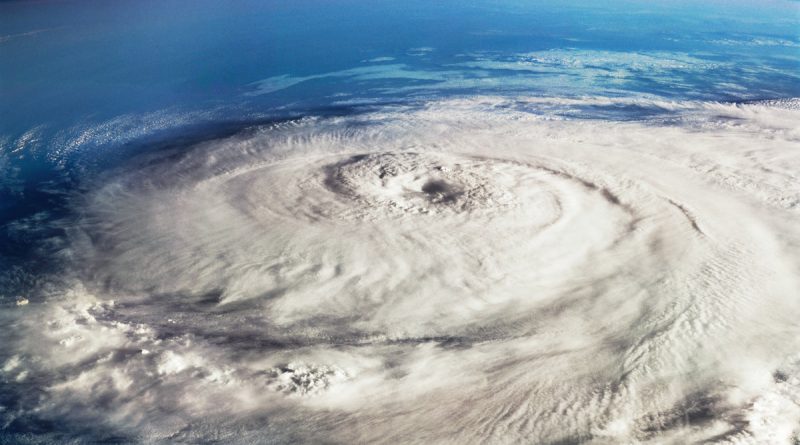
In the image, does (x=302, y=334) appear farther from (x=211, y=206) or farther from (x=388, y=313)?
(x=211, y=206)

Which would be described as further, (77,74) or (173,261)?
(77,74)

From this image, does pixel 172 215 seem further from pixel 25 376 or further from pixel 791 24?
pixel 791 24

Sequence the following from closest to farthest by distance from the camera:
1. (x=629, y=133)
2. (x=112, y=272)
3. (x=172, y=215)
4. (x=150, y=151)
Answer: (x=112, y=272)
(x=172, y=215)
(x=150, y=151)
(x=629, y=133)

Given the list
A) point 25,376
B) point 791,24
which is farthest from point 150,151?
point 791,24

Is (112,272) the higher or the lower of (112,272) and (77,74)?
the lower

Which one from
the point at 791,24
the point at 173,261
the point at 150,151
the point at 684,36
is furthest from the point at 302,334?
the point at 791,24

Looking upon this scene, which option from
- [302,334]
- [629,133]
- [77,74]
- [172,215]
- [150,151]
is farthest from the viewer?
[77,74]

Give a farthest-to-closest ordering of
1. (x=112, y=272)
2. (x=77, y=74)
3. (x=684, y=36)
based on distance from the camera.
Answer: (x=684, y=36)
(x=77, y=74)
(x=112, y=272)

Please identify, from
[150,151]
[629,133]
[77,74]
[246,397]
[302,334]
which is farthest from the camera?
[77,74]

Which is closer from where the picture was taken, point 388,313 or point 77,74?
point 388,313
